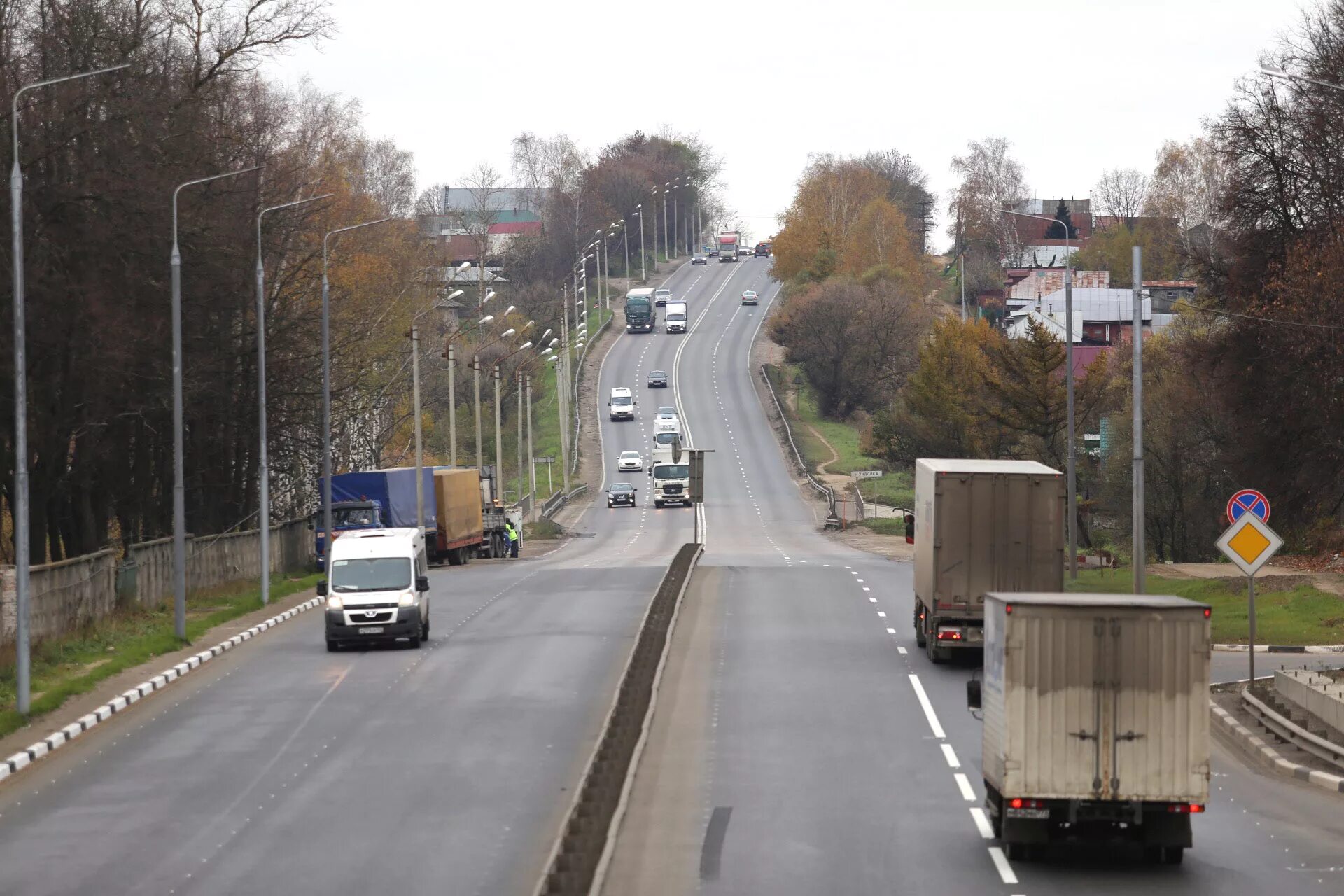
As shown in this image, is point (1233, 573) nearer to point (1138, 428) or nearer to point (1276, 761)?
point (1138, 428)

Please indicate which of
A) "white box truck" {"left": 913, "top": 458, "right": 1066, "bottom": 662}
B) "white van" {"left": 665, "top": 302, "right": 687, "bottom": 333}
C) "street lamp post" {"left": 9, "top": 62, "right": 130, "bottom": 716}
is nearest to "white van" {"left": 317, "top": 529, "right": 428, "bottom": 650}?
"street lamp post" {"left": 9, "top": 62, "right": 130, "bottom": 716}

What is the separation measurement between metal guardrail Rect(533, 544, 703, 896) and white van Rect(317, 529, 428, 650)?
4.38 metres

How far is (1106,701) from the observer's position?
568 inches

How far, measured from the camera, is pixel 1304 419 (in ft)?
150

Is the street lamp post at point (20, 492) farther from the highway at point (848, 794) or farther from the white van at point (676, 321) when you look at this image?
the white van at point (676, 321)

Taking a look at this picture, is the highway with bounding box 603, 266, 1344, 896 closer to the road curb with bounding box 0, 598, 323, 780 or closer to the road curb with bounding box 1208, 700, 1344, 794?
the road curb with bounding box 1208, 700, 1344, 794

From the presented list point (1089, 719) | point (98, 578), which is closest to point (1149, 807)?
point (1089, 719)

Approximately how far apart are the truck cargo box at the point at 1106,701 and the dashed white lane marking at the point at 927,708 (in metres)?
7.15

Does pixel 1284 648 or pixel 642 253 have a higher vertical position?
pixel 642 253

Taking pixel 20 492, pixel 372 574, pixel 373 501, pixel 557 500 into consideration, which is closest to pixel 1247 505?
pixel 372 574

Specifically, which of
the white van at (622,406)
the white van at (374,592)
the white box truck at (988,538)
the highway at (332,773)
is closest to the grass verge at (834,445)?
the white van at (622,406)

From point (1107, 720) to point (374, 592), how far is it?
18.7 meters

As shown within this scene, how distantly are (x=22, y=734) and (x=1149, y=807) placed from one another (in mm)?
14184

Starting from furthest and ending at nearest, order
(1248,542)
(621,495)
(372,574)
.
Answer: (621,495), (372,574), (1248,542)
